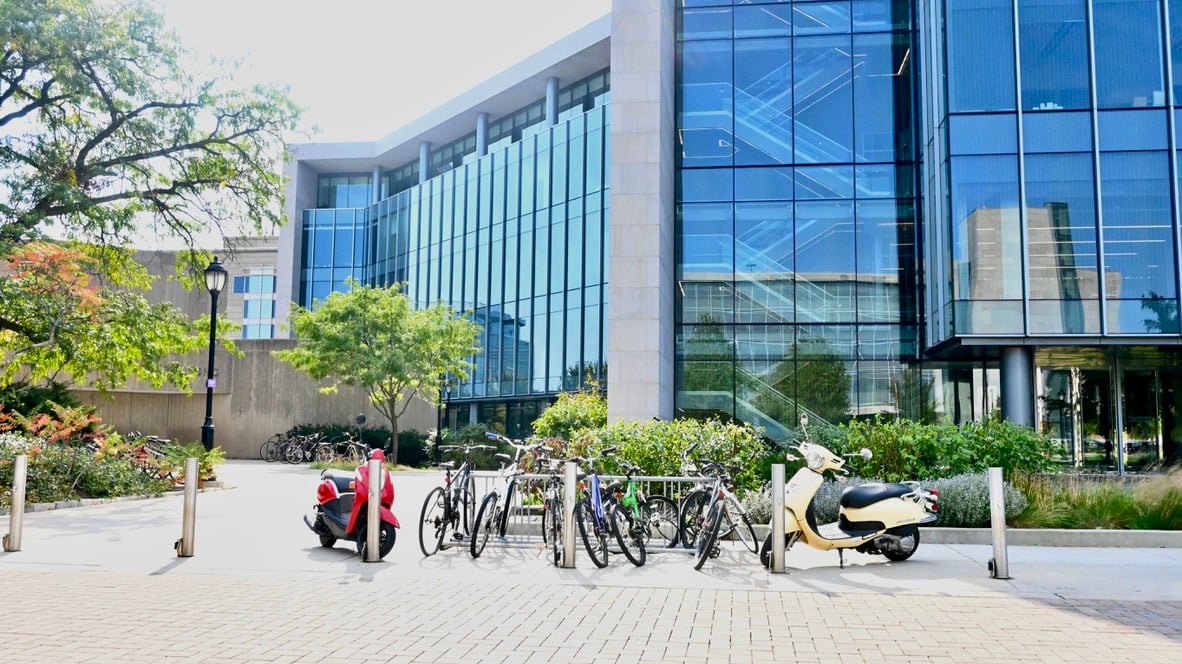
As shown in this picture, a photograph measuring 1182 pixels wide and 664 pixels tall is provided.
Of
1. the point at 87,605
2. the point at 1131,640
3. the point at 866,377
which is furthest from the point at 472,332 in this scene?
the point at 1131,640

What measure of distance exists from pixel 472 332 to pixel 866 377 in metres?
13.9

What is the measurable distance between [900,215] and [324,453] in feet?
61.0

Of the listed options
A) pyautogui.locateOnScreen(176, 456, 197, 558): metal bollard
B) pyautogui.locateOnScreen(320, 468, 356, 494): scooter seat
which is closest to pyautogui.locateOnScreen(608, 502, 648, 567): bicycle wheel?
pyautogui.locateOnScreen(320, 468, 356, 494): scooter seat

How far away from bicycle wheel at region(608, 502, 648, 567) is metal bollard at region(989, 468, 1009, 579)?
3.39 meters

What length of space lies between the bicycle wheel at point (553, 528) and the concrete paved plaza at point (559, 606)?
24 centimetres

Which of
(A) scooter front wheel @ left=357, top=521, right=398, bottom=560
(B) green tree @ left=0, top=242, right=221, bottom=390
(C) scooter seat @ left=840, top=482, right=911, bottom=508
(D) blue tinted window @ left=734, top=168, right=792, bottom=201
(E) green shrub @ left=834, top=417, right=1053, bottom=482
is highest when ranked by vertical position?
(D) blue tinted window @ left=734, top=168, right=792, bottom=201

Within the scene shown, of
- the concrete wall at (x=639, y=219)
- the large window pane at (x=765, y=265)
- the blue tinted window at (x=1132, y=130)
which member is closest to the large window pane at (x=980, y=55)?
the blue tinted window at (x=1132, y=130)

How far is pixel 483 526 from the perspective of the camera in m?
11.6

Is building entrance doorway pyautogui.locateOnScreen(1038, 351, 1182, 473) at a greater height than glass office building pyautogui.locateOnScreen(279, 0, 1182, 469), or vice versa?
glass office building pyautogui.locateOnScreen(279, 0, 1182, 469)

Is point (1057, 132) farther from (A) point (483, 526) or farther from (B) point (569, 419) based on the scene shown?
(A) point (483, 526)

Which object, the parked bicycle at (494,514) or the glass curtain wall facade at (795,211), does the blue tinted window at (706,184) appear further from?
the parked bicycle at (494,514)

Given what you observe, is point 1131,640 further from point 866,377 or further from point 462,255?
point 462,255

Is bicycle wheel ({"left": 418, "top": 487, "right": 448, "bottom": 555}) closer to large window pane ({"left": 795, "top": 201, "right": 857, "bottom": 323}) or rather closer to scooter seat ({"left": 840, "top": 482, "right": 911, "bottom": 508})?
scooter seat ({"left": 840, "top": 482, "right": 911, "bottom": 508})

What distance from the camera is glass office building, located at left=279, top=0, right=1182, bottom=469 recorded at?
68.7 ft
